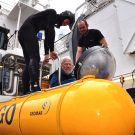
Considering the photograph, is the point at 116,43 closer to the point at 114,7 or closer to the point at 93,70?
the point at 114,7

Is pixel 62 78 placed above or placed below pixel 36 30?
below

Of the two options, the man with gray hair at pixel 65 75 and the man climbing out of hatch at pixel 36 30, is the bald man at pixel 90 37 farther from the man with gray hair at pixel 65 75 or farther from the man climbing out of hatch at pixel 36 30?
the man climbing out of hatch at pixel 36 30

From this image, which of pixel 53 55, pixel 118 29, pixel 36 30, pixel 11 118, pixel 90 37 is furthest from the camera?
pixel 118 29

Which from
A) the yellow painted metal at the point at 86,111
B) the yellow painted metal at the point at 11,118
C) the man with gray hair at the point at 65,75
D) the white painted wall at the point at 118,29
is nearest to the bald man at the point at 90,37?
the man with gray hair at the point at 65,75

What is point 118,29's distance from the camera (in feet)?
17.1

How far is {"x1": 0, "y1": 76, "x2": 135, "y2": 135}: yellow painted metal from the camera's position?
1.40 m

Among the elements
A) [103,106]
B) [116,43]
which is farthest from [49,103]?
[116,43]

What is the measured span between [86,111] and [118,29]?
159 inches

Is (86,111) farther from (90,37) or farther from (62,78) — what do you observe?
(90,37)

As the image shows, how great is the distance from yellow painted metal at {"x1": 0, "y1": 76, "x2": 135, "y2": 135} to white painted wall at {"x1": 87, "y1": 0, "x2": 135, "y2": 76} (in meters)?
3.19

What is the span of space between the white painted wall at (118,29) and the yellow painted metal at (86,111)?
10.5ft

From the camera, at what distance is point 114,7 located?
5.47 m

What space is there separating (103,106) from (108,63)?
0.59 metres

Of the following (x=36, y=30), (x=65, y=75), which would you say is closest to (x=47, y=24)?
(x=36, y=30)
